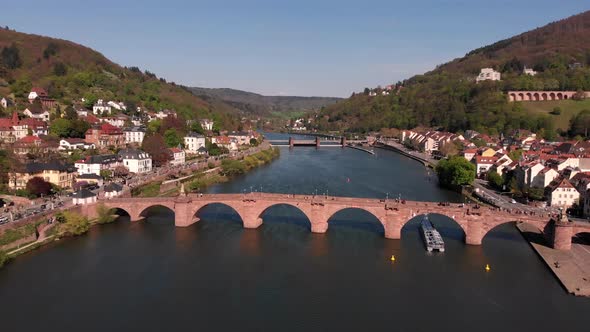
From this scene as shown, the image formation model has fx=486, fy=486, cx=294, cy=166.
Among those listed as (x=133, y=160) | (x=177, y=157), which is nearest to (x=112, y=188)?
(x=133, y=160)

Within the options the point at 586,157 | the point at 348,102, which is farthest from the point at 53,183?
the point at 348,102

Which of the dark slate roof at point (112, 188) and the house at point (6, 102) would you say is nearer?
the dark slate roof at point (112, 188)

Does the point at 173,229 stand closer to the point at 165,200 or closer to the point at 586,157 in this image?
the point at 165,200

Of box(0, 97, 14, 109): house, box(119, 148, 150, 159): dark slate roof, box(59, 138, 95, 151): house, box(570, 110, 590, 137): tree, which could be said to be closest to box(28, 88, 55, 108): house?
box(0, 97, 14, 109): house

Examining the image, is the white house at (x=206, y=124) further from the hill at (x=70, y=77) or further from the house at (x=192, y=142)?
the house at (x=192, y=142)

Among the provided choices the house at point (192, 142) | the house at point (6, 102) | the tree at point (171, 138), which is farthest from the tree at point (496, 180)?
the house at point (6, 102)

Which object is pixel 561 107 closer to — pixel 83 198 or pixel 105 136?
pixel 105 136

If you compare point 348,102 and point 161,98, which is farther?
point 348,102
